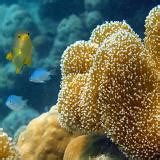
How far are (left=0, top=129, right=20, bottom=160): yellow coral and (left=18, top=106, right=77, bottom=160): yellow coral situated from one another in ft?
2.10

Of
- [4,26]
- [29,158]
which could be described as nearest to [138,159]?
[29,158]

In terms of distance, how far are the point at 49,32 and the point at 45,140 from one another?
35.8ft

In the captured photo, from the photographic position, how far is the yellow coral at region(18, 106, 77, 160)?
3.75 meters

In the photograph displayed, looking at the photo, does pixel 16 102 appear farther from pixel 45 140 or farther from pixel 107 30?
pixel 107 30

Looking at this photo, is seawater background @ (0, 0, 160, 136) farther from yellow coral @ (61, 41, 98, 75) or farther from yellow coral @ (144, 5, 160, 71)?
yellow coral @ (144, 5, 160, 71)

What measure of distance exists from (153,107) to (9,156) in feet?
4.49

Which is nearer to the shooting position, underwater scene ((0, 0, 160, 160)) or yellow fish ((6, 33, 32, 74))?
underwater scene ((0, 0, 160, 160))

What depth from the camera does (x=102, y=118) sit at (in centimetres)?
268

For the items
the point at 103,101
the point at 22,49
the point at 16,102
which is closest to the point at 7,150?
the point at 103,101

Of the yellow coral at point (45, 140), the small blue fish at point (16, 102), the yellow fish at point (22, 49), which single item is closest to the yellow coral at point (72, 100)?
the yellow coral at point (45, 140)

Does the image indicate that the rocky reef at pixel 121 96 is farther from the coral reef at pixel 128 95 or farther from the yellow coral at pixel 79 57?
the yellow coral at pixel 79 57

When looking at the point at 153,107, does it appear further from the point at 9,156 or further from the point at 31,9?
the point at 31,9

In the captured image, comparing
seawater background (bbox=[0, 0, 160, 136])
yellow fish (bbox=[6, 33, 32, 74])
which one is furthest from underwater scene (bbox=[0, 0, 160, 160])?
seawater background (bbox=[0, 0, 160, 136])

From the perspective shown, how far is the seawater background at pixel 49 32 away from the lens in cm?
1179
